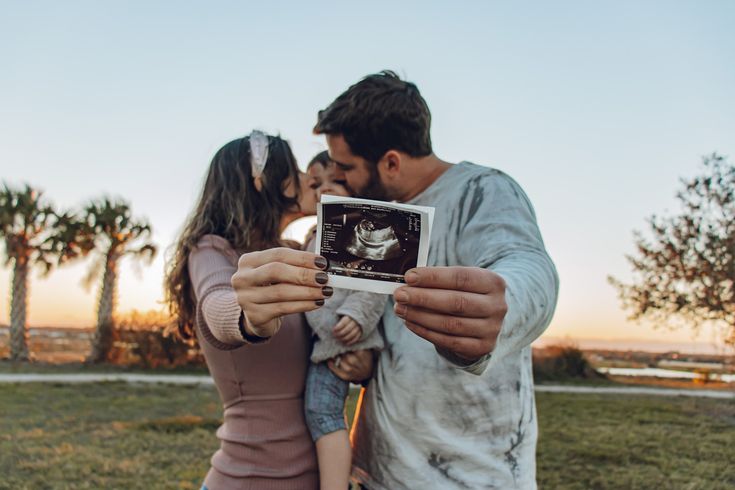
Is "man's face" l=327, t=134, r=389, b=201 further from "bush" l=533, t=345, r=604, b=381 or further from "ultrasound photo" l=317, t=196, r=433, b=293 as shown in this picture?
"bush" l=533, t=345, r=604, b=381

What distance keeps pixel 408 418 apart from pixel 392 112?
98 cm

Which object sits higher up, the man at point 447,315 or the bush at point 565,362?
the man at point 447,315

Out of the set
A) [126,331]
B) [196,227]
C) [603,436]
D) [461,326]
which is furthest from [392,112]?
[126,331]

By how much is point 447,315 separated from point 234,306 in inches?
29.2

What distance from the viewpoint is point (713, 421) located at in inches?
465

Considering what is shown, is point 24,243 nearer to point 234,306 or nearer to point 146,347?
point 146,347

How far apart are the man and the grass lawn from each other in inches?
201

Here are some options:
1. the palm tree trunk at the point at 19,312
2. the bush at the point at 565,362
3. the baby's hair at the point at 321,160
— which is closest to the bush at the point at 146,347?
the palm tree trunk at the point at 19,312

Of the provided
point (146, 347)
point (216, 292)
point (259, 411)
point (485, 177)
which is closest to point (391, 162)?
point (485, 177)

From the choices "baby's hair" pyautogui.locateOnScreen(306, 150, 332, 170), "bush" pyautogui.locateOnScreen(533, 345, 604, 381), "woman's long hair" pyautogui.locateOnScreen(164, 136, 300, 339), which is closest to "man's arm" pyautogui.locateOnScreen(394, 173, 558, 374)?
"woman's long hair" pyautogui.locateOnScreen(164, 136, 300, 339)

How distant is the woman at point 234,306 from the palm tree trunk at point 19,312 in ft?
69.0

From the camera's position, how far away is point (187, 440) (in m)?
8.66

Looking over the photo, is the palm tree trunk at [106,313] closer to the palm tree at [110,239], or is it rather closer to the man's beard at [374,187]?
the palm tree at [110,239]

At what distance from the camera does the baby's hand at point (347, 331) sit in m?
2.29
